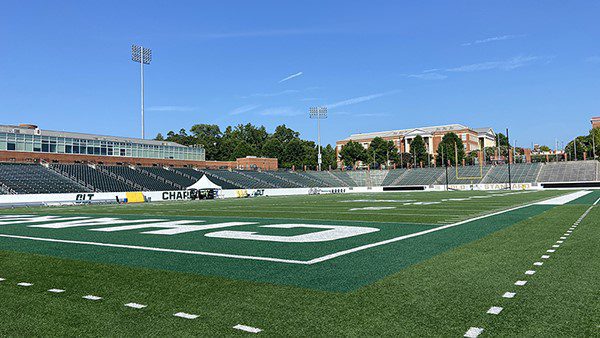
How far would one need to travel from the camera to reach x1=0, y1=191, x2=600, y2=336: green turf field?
15.8 feet

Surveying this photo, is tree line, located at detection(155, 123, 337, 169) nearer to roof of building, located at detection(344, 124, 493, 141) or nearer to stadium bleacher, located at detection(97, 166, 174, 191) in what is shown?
roof of building, located at detection(344, 124, 493, 141)

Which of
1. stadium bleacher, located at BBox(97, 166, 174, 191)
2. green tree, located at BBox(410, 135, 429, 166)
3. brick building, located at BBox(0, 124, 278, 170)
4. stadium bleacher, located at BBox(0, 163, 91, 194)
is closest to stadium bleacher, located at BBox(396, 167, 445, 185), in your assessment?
brick building, located at BBox(0, 124, 278, 170)

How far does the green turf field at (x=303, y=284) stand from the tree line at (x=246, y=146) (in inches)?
3871

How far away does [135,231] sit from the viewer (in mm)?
14312

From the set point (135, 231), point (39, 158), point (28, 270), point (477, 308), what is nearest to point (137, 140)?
point (39, 158)

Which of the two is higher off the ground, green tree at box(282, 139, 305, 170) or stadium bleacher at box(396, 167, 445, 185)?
green tree at box(282, 139, 305, 170)

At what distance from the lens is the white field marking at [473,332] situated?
4.37 m

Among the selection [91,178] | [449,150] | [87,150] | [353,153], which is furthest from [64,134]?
[449,150]

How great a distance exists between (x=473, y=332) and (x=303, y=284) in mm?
2732

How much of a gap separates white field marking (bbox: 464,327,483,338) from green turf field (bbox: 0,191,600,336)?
7cm

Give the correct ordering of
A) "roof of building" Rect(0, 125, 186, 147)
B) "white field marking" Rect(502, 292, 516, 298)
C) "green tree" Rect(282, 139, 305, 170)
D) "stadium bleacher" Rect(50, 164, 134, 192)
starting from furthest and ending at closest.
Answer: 1. "green tree" Rect(282, 139, 305, 170)
2. "roof of building" Rect(0, 125, 186, 147)
3. "stadium bleacher" Rect(50, 164, 134, 192)
4. "white field marking" Rect(502, 292, 516, 298)

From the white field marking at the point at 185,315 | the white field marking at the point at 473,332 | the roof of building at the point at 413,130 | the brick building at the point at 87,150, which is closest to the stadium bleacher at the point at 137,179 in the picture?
the brick building at the point at 87,150

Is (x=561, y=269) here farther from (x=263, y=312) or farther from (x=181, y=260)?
(x=181, y=260)

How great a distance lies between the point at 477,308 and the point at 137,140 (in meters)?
71.3
